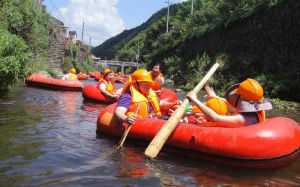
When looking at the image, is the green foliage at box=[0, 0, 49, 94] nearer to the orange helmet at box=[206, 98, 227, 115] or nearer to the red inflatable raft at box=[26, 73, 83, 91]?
the red inflatable raft at box=[26, 73, 83, 91]

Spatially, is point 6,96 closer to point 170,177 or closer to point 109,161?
point 109,161

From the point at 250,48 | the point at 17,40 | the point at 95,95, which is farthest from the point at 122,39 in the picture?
the point at 17,40

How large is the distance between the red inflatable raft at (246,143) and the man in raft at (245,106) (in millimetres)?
163

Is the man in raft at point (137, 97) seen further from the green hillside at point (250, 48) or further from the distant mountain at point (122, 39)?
the distant mountain at point (122, 39)

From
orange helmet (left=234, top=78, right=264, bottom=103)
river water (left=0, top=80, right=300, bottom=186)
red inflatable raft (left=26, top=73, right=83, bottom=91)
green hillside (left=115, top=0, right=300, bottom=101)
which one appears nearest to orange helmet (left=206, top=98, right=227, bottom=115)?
orange helmet (left=234, top=78, right=264, bottom=103)

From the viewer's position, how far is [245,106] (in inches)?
156

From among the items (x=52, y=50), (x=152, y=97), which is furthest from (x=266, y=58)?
(x=52, y=50)

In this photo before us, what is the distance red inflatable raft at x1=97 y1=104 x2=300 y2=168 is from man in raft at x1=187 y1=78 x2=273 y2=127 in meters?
0.16

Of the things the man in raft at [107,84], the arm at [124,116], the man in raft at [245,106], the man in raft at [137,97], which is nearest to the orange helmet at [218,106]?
the man in raft at [245,106]

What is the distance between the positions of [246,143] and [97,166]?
2014mm

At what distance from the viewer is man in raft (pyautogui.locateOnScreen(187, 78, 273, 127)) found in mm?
3904

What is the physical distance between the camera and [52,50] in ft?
90.5

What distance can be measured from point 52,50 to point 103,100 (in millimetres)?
20163

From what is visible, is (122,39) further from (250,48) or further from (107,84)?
(107,84)
